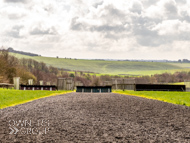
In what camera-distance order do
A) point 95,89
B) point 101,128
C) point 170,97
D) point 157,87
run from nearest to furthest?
point 101,128 < point 170,97 < point 95,89 < point 157,87

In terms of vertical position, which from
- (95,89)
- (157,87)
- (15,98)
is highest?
(157,87)

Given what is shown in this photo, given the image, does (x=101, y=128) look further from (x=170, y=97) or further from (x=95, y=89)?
(x=95, y=89)

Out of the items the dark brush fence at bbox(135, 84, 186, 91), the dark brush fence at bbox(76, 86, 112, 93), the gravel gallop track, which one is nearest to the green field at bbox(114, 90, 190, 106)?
the gravel gallop track

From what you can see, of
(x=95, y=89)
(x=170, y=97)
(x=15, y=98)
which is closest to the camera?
(x=15, y=98)

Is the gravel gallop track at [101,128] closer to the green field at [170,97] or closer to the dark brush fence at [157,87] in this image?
the green field at [170,97]

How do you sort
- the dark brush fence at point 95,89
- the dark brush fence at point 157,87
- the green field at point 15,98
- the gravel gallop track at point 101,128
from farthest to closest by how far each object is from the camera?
the dark brush fence at point 157,87 → the dark brush fence at point 95,89 → the green field at point 15,98 → the gravel gallop track at point 101,128

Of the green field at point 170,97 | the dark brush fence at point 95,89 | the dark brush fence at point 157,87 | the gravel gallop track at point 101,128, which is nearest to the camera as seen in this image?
the gravel gallop track at point 101,128

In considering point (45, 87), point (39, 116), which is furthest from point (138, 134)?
point (45, 87)

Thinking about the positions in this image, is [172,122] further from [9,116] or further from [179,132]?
[9,116]

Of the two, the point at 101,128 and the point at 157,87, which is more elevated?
the point at 157,87

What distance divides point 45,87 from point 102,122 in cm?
3001

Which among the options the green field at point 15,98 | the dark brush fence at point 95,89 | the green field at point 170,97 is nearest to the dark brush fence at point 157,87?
the dark brush fence at point 95,89

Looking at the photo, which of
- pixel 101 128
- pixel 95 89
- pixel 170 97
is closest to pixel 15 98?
pixel 101 128

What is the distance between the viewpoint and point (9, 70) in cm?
5047
